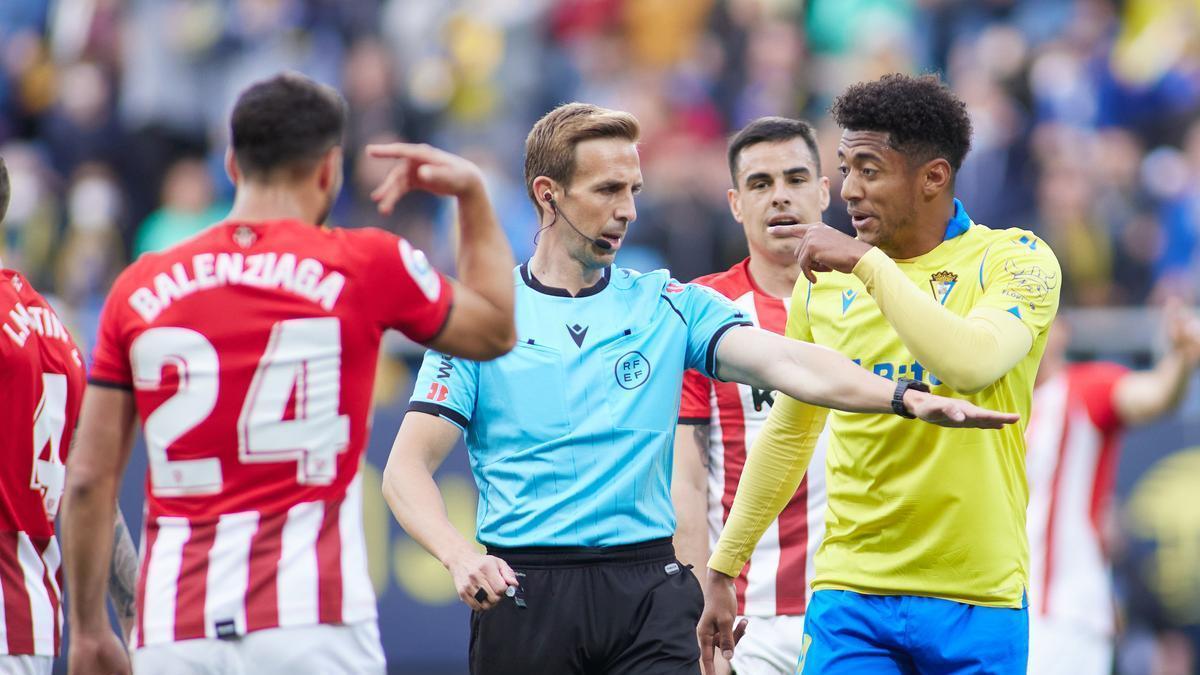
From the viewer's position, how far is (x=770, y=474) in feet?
19.8

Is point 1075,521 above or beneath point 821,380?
beneath

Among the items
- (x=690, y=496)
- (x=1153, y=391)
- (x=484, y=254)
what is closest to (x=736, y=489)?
(x=690, y=496)

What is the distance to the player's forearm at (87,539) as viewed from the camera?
4762 millimetres

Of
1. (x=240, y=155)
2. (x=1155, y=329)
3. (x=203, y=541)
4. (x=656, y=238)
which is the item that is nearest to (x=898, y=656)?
(x=203, y=541)

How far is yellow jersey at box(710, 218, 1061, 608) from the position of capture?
550 cm

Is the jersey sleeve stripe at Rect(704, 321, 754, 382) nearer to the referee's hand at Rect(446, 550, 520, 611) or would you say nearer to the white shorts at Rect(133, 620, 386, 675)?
the referee's hand at Rect(446, 550, 520, 611)

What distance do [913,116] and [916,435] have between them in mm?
1089

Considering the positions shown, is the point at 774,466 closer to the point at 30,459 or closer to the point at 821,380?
the point at 821,380

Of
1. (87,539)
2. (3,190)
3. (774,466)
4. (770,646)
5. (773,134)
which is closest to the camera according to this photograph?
(87,539)

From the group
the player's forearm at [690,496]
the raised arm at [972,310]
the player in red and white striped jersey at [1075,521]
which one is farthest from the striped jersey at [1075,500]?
the raised arm at [972,310]

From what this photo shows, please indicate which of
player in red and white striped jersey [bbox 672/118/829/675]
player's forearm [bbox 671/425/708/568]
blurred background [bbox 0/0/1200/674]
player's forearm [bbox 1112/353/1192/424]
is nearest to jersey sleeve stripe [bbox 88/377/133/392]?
player's forearm [bbox 671/425/708/568]

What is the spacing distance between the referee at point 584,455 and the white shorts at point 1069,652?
10.7ft

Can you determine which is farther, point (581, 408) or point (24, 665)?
point (581, 408)

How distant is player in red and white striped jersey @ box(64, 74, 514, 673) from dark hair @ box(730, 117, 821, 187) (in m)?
2.90
